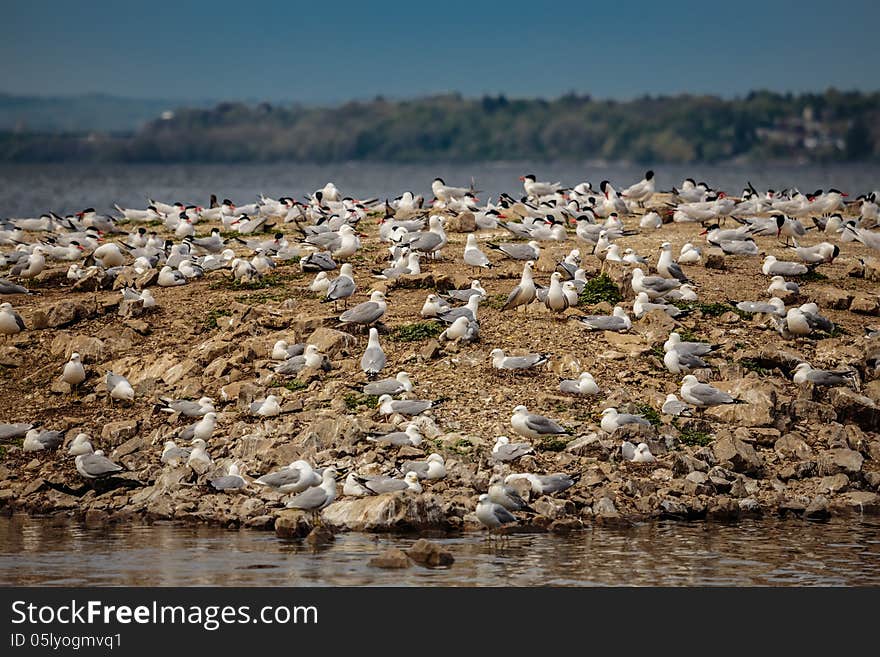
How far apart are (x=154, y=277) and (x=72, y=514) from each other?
6.60 metres

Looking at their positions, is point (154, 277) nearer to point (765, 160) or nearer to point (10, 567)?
point (10, 567)

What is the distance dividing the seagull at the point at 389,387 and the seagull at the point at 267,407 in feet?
3.52

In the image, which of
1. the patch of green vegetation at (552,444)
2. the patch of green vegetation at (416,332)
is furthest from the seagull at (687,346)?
the patch of green vegetation at (416,332)

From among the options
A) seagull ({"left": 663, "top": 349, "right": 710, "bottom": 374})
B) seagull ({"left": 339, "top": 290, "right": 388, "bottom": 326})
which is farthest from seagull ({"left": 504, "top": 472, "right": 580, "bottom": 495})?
seagull ({"left": 339, "top": 290, "right": 388, "bottom": 326})

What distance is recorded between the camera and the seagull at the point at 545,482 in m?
13.8

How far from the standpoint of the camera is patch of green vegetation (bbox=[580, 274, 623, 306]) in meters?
18.6

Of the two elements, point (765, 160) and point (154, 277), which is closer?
point (154, 277)

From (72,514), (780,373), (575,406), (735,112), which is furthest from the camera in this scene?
(735,112)

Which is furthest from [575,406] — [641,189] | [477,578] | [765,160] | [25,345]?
[765,160]

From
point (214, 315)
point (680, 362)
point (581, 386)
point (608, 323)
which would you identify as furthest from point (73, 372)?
point (680, 362)

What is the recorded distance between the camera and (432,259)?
21.5 m

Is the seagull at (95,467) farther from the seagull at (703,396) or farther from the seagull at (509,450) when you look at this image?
the seagull at (703,396)

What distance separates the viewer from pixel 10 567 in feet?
41.0
